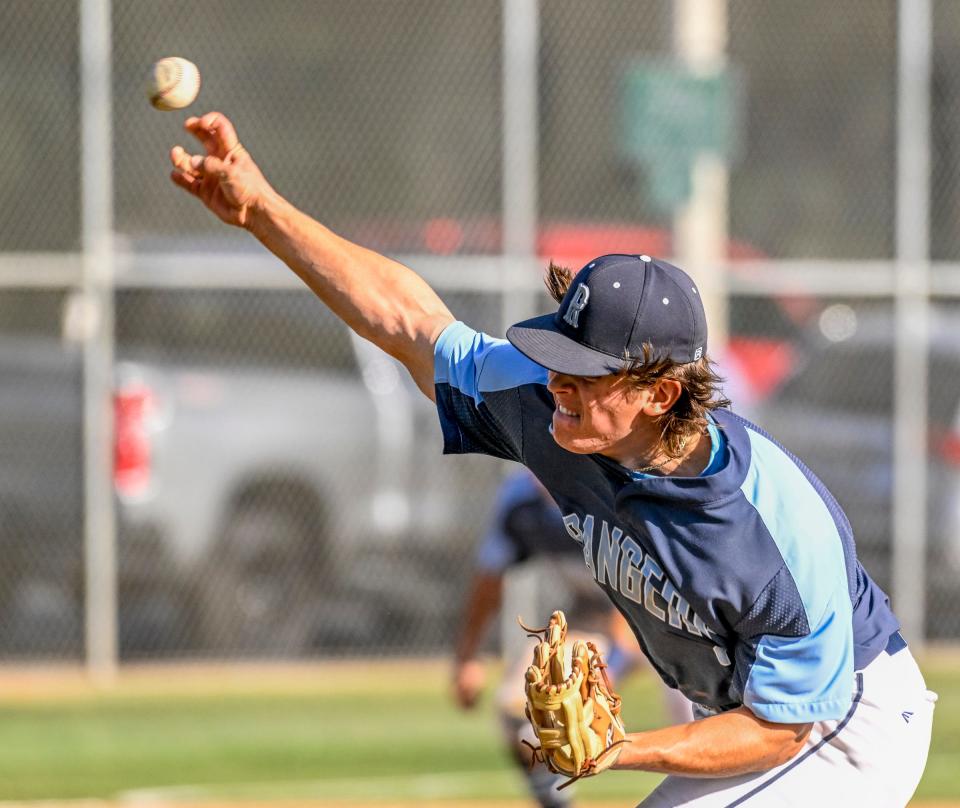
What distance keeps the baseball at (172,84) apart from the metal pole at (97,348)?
5544 mm

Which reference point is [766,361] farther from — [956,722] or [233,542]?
[233,542]

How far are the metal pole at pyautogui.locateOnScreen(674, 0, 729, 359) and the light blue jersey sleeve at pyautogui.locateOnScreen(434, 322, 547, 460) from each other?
6.15 meters

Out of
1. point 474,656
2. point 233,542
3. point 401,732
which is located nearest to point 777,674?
point 474,656

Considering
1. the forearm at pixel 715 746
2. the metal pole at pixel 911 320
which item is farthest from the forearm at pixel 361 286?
the metal pole at pixel 911 320

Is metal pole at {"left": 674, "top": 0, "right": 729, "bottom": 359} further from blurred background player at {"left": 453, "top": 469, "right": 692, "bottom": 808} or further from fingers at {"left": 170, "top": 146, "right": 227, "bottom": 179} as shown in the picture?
fingers at {"left": 170, "top": 146, "right": 227, "bottom": 179}

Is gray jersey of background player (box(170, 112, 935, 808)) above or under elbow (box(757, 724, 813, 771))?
above

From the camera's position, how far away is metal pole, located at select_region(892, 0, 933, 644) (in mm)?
10242

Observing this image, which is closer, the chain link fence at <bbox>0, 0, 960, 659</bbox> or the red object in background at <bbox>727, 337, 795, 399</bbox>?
the chain link fence at <bbox>0, 0, 960, 659</bbox>

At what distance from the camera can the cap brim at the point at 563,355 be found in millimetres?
3395

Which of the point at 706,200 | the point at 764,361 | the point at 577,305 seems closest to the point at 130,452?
the point at 706,200

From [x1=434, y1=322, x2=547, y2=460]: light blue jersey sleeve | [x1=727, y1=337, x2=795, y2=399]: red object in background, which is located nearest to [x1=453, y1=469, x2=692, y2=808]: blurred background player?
[x1=434, y1=322, x2=547, y2=460]: light blue jersey sleeve

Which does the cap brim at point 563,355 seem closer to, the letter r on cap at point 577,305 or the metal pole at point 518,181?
the letter r on cap at point 577,305

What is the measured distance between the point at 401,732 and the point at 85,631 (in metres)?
2.14

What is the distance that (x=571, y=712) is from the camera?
319cm
